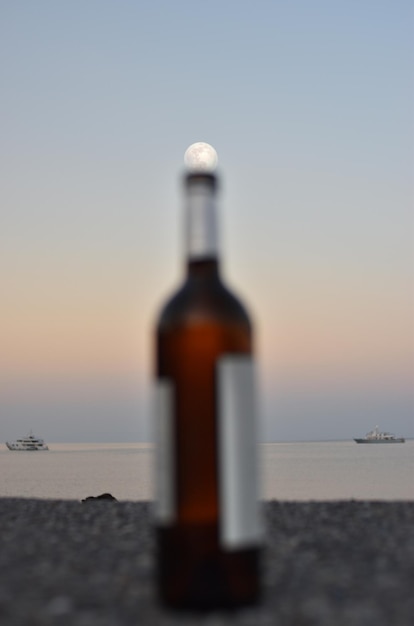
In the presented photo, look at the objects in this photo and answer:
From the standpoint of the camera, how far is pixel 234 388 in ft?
18.9

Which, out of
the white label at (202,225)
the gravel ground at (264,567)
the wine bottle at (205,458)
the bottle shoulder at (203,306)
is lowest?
the gravel ground at (264,567)

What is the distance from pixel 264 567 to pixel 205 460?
2499mm

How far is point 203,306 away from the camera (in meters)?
5.78

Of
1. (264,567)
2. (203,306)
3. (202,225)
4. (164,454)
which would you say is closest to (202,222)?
(202,225)

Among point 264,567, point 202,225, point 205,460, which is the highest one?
point 202,225

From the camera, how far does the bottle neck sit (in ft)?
19.7

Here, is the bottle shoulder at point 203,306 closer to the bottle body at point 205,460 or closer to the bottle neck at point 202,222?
the bottle body at point 205,460

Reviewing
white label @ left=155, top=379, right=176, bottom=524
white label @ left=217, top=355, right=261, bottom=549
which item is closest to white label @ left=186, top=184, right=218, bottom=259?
white label @ left=217, top=355, right=261, bottom=549

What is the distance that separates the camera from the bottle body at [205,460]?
561 centimetres

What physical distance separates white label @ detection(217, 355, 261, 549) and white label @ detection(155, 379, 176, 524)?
1.21 ft

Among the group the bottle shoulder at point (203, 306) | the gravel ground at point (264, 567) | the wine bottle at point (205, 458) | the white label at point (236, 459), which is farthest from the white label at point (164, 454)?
the gravel ground at point (264, 567)

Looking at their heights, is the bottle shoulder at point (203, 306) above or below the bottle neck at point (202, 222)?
below

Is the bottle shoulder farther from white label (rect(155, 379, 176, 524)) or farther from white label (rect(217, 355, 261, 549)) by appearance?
white label (rect(155, 379, 176, 524))

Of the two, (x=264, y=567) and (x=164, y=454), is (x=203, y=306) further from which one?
(x=264, y=567)
